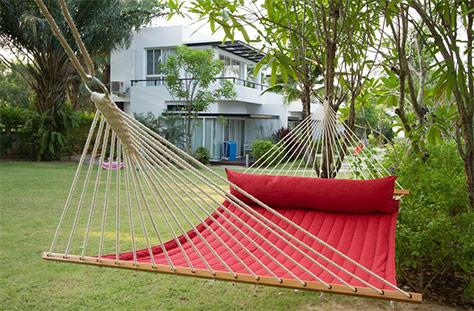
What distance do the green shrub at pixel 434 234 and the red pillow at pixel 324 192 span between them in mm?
219

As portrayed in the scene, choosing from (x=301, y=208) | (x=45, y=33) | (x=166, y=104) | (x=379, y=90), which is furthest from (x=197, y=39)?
(x=301, y=208)

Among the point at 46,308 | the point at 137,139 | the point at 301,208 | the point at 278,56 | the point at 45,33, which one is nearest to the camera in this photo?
the point at 137,139

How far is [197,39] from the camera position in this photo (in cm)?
1230

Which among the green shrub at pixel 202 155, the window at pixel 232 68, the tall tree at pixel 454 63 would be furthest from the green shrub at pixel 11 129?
the tall tree at pixel 454 63

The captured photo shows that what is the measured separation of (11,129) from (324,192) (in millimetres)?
9881

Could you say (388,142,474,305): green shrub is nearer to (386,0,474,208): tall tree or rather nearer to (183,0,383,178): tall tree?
(386,0,474,208): tall tree

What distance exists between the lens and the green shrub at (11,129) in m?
10.2

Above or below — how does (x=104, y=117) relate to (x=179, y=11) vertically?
below

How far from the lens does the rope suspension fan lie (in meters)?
1.50

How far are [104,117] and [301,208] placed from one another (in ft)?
4.53

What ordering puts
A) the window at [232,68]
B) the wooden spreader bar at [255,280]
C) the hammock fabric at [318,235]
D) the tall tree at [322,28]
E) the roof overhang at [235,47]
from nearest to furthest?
the wooden spreader bar at [255,280] → the hammock fabric at [318,235] → the tall tree at [322,28] → the roof overhang at [235,47] → the window at [232,68]

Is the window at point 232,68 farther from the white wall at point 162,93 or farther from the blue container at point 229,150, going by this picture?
the blue container at point 229,150

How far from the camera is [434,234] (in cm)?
227

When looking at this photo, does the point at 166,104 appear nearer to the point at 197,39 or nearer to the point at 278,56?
the point at 197,39
